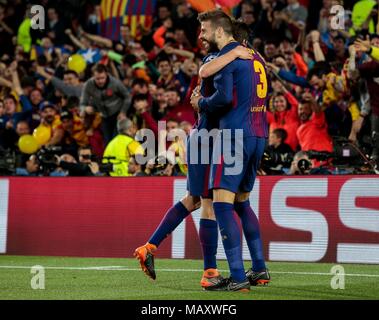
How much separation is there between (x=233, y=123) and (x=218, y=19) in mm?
878

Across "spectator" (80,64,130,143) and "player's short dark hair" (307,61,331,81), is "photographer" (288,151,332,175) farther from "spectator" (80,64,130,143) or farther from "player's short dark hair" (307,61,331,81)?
"spectator" (80,64,130,143)

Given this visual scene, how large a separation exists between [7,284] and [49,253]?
438 cm

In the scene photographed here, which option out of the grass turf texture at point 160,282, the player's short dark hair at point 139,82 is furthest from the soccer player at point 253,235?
the player's short dark hair at point 139,82

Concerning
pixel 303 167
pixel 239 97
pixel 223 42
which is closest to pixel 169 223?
pixel 239 97

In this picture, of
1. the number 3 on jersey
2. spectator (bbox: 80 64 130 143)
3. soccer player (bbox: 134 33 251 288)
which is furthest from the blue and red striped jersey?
spectator (bbox: 80 64 130 143)

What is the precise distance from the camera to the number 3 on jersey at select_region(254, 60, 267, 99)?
27.6 feet

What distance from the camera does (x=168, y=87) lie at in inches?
624

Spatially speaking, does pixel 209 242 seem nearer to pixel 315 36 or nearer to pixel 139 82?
pixel 315 36

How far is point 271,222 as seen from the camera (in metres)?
12.0

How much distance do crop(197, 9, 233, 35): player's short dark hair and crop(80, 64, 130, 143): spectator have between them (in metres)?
7.60

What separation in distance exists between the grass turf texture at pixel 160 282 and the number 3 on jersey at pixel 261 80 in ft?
5.44

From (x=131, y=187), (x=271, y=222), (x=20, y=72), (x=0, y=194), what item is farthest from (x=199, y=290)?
(x=20, y=72)

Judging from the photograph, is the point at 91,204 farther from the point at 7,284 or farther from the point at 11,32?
the point at 11,32

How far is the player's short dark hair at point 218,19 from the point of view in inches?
327
